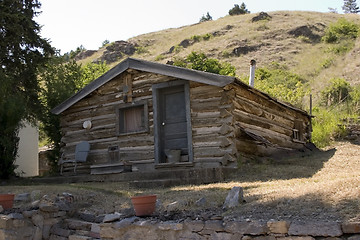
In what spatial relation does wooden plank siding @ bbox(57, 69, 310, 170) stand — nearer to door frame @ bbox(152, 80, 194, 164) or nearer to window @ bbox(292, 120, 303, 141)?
door frame @ bbox(152, 80, 194, 164)

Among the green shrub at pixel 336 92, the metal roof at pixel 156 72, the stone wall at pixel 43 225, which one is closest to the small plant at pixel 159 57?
the green shrub at pixel 336 92

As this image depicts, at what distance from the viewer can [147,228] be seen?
17.5 ft

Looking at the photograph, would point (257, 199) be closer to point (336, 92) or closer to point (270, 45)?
point (336, 92)

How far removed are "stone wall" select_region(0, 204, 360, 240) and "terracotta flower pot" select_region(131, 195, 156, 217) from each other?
0.16 metres

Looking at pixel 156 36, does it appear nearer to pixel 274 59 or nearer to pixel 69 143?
pixel 274 59

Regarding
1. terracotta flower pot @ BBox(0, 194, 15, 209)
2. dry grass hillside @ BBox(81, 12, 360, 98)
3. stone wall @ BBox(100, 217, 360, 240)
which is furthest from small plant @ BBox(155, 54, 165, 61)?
stone wall @ BBox(100, 217, 360, 240)

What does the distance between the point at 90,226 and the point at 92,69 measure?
28422mm

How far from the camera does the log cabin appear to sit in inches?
435

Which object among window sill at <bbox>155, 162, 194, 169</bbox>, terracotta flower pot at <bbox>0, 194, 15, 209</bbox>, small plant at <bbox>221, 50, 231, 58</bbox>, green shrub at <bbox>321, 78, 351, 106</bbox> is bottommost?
terracotta flower pot at <bbox>0, 194, 15, 209</bbox>

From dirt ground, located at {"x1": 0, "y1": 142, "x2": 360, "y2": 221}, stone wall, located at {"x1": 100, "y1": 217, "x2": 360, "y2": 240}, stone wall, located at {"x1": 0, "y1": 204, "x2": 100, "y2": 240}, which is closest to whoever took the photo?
stone wall, located at {"x1": 100, "y1": 217, "x2": 360, "y2": 240}

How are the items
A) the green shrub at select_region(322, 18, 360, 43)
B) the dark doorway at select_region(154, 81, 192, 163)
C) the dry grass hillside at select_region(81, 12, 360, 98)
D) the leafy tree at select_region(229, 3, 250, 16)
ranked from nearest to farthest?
1. the dark doorway at select_region(154, 81, 192, 163)
2. the dry grass hillside at select_region(81, 12, 360, 98)
3. the green shrub at select_region(322, 18, 360, 43)
4. the leafy tree at select_region(229, 3, 250, 16)

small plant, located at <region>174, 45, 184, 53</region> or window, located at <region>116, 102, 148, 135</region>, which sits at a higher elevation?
small plant, located at <region>174, 45, 184, 53</region>

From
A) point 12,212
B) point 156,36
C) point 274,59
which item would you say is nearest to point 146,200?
point 12,212

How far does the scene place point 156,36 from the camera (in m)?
64.9
